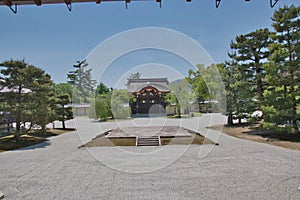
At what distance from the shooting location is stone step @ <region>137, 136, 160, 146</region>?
362 inches

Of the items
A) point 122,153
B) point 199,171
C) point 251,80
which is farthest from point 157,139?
point 251,80

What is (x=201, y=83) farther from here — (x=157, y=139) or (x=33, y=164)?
(x=33, y=164)

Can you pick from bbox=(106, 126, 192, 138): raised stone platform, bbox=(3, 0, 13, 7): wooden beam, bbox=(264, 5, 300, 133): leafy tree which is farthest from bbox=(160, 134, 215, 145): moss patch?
bbox=(3, 0, 13, 7): wooden beam

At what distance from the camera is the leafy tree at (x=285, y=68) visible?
8797mm

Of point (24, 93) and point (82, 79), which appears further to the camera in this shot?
point (82, 79)

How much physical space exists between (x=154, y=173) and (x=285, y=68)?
777cm

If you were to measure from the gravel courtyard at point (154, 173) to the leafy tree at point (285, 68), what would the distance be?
2.23 meters

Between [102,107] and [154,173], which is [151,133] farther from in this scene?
[102,107]

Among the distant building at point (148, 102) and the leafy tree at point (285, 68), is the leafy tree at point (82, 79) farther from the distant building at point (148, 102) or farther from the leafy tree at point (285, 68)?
the leafy tree at point (285, 68)

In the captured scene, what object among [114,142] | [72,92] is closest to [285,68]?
[114,142]

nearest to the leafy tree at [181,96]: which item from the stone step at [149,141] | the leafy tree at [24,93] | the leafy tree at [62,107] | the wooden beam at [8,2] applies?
the leafy tree at [62,107]

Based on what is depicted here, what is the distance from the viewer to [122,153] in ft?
25.2

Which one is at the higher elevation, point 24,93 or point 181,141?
point 24,93

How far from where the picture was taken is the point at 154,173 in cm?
541
